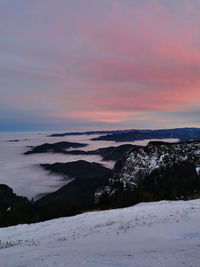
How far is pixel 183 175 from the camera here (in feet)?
261

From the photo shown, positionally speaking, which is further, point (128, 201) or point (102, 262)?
point (128, 201)

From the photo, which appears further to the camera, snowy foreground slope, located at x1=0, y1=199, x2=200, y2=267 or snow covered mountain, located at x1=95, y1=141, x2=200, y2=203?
snow covered mountain, located at x1=95, y1=141, x2=200, y2=203

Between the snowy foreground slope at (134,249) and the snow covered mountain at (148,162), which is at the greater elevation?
the snowy foreground slope at (134,249)

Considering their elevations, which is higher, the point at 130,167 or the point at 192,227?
the point at 192,227

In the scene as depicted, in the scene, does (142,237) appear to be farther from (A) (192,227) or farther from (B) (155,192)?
(B) (155,192)

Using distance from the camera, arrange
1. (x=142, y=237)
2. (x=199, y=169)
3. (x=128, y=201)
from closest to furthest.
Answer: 1. (x=142, y=237)
2. (x=128, y=201)
3. (x=199, y=169)

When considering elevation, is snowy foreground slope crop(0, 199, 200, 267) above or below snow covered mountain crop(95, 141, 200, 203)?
above

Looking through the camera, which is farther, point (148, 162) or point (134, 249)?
point (148, 162)

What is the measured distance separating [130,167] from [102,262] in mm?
77297

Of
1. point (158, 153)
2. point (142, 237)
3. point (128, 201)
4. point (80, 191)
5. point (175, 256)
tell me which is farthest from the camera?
point (80, 191)

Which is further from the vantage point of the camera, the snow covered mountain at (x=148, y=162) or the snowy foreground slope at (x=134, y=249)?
the snow covered mountain at (x=148, y=162)

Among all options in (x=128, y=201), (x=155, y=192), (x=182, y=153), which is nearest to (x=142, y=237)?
(x=128, y=201)

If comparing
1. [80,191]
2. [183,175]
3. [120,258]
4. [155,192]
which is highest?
[120,258]

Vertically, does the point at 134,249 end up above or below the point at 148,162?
above
